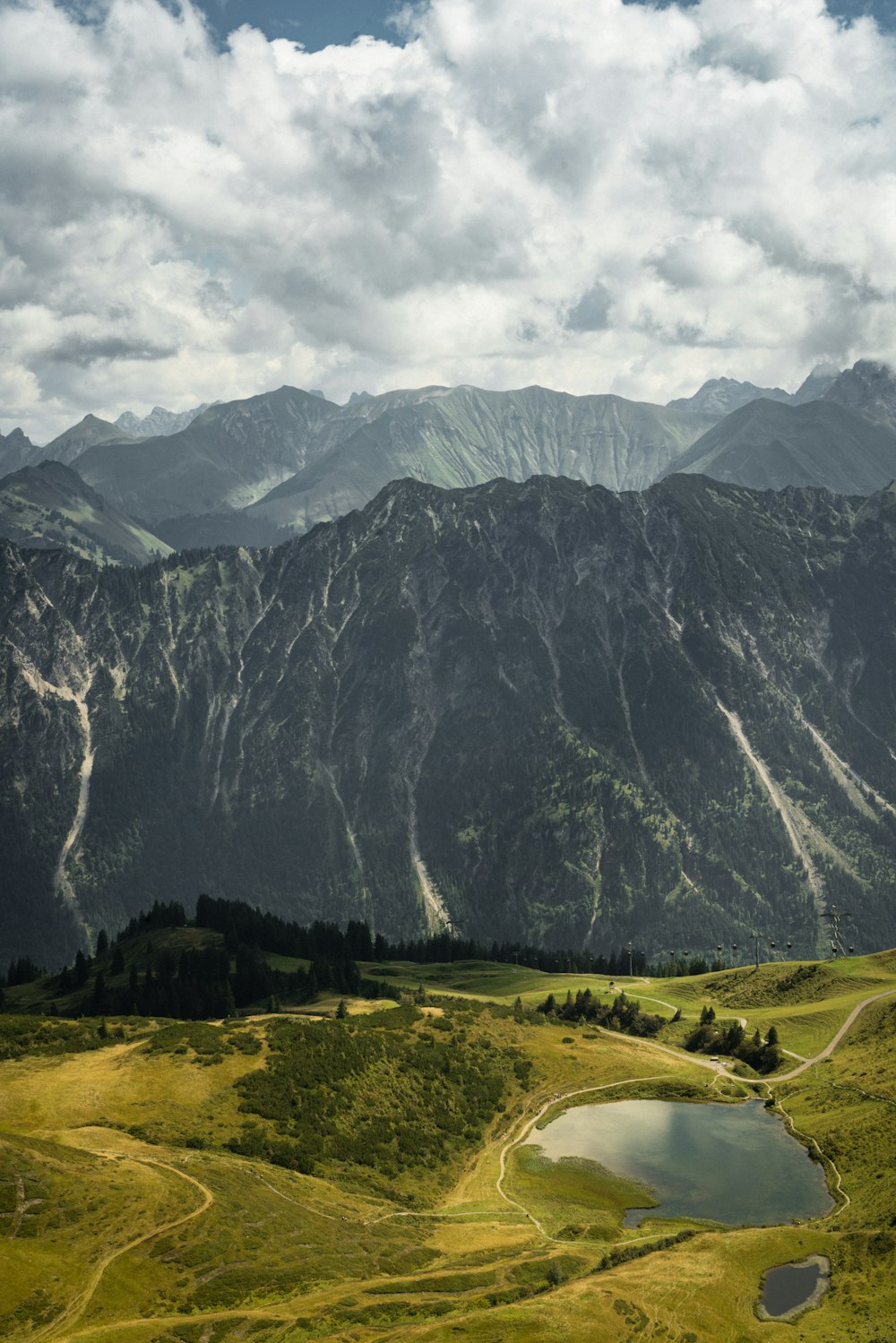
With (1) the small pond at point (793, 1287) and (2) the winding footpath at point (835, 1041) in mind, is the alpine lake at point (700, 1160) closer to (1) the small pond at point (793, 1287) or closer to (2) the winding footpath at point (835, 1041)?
(1) the small pond at point (793, 1287)

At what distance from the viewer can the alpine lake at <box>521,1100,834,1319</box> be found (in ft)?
317

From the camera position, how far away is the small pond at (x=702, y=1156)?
98312 millimetres

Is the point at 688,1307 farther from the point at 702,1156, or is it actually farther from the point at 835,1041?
the point at 835,1041

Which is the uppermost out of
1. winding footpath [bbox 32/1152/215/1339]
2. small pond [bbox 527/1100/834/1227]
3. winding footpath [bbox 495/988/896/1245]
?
winding footpath [bbox 32/1152/215/1339]

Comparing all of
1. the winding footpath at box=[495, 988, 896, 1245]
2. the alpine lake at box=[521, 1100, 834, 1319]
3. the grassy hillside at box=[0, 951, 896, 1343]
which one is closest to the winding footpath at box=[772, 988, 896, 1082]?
the winding footpath at box=[495, 988, 896, 1245]

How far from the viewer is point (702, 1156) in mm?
112250

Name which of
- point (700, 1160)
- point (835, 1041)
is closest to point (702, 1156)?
point (700, 1160)

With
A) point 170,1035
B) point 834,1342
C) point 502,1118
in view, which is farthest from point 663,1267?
point 170,1035

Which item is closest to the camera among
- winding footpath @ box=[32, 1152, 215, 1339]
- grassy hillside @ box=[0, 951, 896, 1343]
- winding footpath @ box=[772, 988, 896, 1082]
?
winding footpath @ box=[32, 1152, 215, 1339]

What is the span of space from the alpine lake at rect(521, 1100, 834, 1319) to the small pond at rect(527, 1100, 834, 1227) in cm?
10

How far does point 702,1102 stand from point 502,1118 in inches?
1035

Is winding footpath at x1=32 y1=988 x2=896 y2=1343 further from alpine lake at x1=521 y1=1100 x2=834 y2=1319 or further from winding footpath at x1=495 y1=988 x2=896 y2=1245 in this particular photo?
alpine lake at x1=521 y1=1100 x2=834 y2=1319

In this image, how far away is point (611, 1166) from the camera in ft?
359

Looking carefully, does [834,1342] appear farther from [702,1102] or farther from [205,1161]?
[702,1102]
